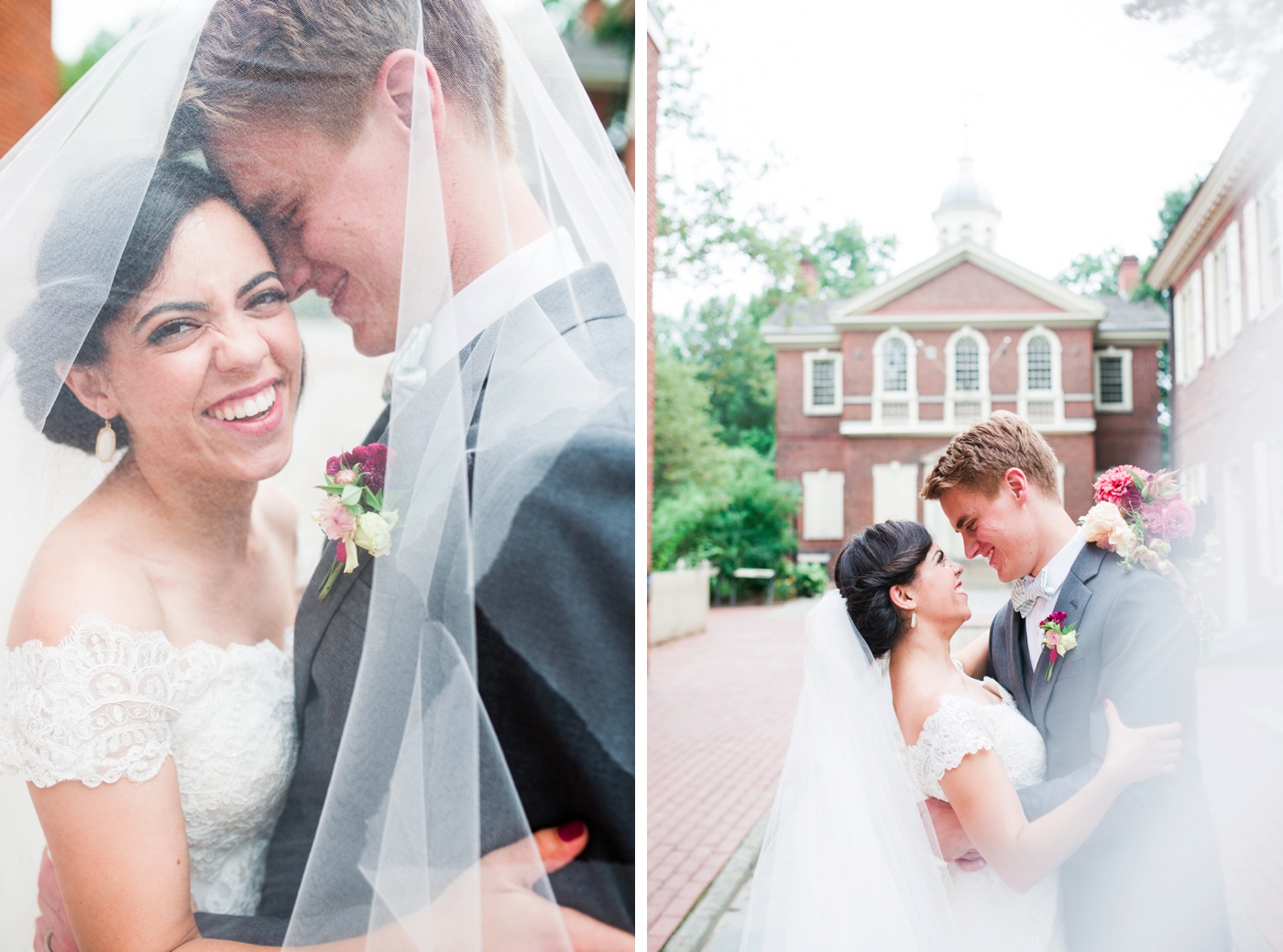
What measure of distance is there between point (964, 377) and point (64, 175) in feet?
6.78

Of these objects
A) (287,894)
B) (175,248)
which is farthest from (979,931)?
(175,248)

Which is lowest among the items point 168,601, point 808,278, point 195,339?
point 168,601

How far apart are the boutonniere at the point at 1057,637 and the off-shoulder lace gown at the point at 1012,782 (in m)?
0.14

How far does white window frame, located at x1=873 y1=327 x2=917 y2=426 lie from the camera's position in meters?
2.24

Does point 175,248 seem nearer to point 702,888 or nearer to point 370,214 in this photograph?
point 370,214

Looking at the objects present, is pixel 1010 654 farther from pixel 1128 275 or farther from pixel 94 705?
pixel 94 705

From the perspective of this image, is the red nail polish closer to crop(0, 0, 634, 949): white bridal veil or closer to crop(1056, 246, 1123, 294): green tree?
crop(0, 0, 634, 949): white bridal veil

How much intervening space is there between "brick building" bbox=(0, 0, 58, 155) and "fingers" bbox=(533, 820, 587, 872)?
2018 mm

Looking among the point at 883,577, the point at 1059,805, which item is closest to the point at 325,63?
the point at 883,577

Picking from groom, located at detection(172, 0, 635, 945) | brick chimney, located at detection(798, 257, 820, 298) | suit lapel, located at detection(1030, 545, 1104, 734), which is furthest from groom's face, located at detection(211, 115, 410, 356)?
suit lapel, located at detection(1030, 545, 1104, 734)

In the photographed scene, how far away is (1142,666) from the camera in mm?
1793

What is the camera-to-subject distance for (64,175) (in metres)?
1.87

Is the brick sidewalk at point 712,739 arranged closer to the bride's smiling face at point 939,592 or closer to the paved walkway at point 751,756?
the paved walkway at point 751,756

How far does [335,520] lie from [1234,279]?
2.09 meters
